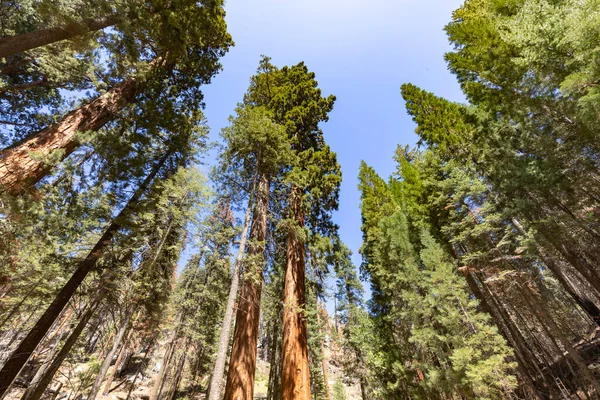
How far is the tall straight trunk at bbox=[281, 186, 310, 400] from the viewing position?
6.82 meters

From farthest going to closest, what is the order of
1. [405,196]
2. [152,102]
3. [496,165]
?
[405,196] → [496,165] → [152,102]

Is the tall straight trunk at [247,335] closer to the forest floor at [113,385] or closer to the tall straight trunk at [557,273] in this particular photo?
the forest floor at [113,385]

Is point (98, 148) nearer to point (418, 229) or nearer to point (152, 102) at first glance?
point (152, 102)

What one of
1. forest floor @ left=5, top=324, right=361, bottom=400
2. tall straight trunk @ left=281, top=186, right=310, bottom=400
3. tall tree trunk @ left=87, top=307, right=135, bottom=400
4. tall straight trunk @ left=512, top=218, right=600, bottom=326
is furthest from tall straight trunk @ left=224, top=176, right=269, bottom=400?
tall straight trunk @ left=512, top=218, right=600, bottom=326

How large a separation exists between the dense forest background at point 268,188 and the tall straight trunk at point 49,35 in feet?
0.16

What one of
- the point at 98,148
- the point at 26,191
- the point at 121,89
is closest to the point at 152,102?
the point at 121,89

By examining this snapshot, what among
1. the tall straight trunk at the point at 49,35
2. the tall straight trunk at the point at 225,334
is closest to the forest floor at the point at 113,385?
the tall straight trunk at the point at 225,334

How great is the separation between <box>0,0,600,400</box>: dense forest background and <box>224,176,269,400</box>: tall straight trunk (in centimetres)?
4

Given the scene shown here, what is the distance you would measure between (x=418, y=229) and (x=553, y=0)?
1071cm

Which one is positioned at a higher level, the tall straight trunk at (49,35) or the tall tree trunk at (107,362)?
the tall straight trunk at (49,35)

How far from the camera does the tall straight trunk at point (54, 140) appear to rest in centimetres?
564

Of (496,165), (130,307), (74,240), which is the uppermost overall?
(496,165)

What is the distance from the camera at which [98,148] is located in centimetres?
805

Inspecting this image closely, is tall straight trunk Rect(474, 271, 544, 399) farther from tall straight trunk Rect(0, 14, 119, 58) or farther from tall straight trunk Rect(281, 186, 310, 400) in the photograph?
tall straight trunk Rect(0, 14, 119, 58)
